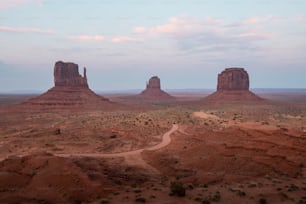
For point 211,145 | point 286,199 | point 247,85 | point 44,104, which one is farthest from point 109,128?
point 247,85

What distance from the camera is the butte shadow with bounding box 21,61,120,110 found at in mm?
98588

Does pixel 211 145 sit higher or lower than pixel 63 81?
lower

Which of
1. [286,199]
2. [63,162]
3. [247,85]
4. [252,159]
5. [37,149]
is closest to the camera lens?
[286,199]

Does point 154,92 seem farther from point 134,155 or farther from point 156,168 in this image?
point 156,168

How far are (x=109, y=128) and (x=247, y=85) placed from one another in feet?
266

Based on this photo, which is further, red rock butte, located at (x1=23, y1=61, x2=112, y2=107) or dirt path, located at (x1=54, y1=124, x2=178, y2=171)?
red rock butte, located at (x1=23, y1=61, x2=112, y2=107)

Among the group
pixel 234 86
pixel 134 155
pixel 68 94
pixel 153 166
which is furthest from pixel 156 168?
pixel 234 86

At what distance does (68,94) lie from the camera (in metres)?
103

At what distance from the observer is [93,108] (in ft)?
320

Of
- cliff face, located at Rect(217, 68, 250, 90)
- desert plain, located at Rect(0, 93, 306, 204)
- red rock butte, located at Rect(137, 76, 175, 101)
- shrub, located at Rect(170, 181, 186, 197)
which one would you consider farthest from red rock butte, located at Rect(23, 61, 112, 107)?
shrub, located at Rect(170, 181, 186, 197)

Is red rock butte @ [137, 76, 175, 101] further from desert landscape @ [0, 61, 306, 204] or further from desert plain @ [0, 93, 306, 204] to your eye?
desert plain @ [0, 93, 306, 204]

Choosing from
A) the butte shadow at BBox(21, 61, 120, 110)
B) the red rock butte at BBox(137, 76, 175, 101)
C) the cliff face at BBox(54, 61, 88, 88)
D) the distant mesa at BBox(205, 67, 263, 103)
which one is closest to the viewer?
the butte shadow at BBox(21, 61, 120, 110)

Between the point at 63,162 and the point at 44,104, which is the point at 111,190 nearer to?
the point at 63,162

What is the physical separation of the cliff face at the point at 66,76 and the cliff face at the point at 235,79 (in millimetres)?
49917
